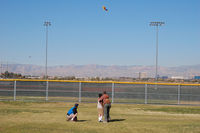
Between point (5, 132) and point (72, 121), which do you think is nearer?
point (5, 132)

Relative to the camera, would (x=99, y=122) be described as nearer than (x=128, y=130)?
No

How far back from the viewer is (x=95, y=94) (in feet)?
110

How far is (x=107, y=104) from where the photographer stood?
1733cm

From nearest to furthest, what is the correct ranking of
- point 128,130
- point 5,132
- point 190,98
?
point 5,132, point 128,130, point 190,98

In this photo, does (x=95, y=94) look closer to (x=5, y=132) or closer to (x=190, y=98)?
(x=190, y=98)

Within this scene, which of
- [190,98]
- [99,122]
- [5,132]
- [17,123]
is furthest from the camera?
[190,98]

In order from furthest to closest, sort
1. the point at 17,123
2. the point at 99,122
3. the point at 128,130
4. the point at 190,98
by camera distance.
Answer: the point at 190,98, the point at 99,122, the point at 17,123, the point at 128,130

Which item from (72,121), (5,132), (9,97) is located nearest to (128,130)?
(72,121)

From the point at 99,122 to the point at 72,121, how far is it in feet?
4.89

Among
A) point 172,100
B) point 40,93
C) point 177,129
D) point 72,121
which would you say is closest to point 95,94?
point 40,93

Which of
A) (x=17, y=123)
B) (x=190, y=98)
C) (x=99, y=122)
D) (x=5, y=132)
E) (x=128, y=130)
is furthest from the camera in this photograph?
(x=190, y=98)

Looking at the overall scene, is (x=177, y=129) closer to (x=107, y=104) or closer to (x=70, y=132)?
(x=107, y=104)

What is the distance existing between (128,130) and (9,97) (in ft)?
69.1

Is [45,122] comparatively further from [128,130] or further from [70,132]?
[128,130]
